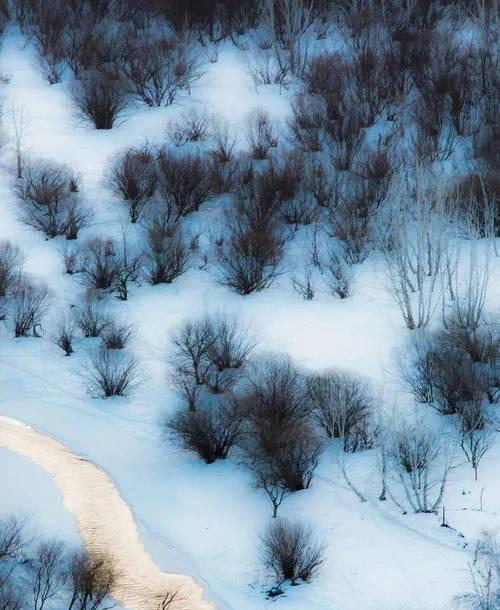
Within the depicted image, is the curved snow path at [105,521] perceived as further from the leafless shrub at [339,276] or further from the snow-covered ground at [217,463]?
the leafless shrub at [339,276]

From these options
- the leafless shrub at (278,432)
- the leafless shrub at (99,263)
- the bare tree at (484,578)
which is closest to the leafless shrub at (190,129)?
the leafless shrub at (99,263)

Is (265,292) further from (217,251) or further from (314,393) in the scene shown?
(314,393)

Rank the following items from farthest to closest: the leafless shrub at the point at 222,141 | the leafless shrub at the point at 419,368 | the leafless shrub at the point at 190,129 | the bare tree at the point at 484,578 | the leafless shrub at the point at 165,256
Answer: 1. the leafless shrub at the point at 190,129
2. the leafless shrub at the point at 222,141
3. the leafless shrub at the point at 165,256
4. the leafless shrub at the point at 419,368
5. the bare tree at the point at 484,578

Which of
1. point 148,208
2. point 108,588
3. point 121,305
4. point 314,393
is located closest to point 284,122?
point 148,208

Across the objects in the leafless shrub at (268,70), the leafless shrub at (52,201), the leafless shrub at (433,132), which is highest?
the leafless shrub at (268,70)

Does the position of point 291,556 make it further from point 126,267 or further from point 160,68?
point 160,68

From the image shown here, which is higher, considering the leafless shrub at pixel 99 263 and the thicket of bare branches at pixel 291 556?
the leafless shrub at pixel 99 263
